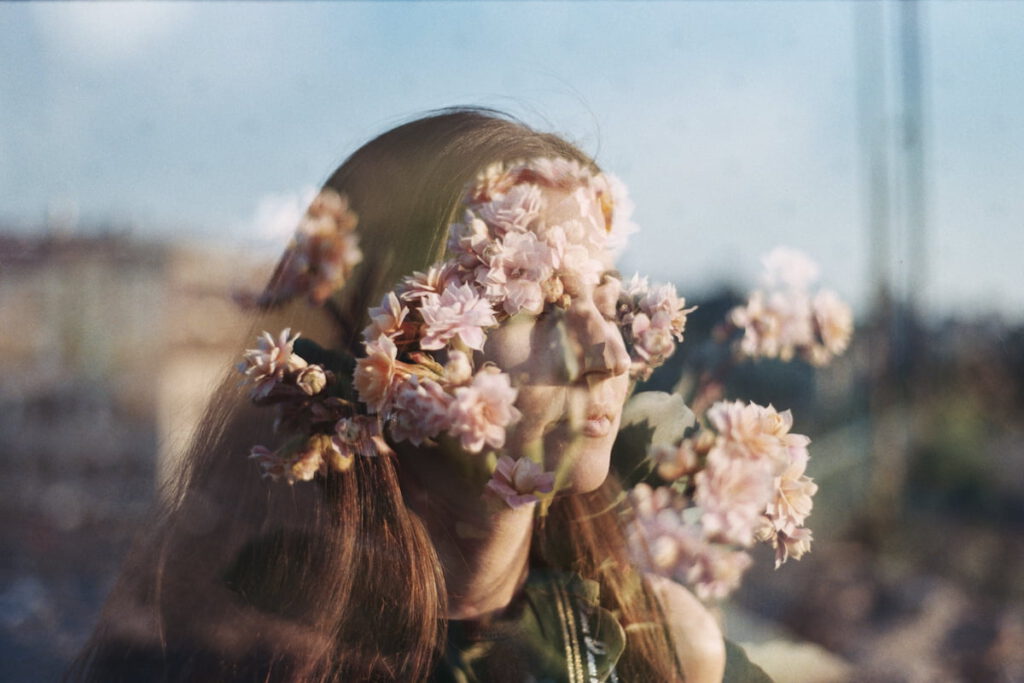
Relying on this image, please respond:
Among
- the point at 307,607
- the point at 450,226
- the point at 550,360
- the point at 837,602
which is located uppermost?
the point at 450,226

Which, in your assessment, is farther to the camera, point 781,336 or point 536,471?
point 781,336

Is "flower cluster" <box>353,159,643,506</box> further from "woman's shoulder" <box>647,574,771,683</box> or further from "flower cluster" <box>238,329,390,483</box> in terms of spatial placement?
"woman's shoulder" <box>647,574,771,683</box>

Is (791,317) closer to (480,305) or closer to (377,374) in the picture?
(480,305)

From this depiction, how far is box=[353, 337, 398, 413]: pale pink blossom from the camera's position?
0.79 metres

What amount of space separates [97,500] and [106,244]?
33 cm

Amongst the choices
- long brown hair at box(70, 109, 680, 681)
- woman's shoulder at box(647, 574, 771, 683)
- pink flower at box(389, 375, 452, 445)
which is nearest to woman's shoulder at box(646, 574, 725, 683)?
woman's shoulder at box(647, 574, 771, 683)

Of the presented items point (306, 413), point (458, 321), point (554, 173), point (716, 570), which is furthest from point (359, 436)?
point (716, 570)

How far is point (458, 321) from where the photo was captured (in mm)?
795

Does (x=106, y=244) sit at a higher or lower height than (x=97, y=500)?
higher

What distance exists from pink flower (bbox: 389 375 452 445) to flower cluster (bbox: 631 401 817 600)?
0.95 feet

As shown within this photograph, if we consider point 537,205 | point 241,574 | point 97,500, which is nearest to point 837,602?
point 537,205

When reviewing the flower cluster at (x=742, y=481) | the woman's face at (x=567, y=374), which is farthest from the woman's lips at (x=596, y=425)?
the flower cluster at (x=742, y=481)

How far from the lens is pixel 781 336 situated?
0.96 meters

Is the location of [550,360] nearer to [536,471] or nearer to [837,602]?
[536,471]
